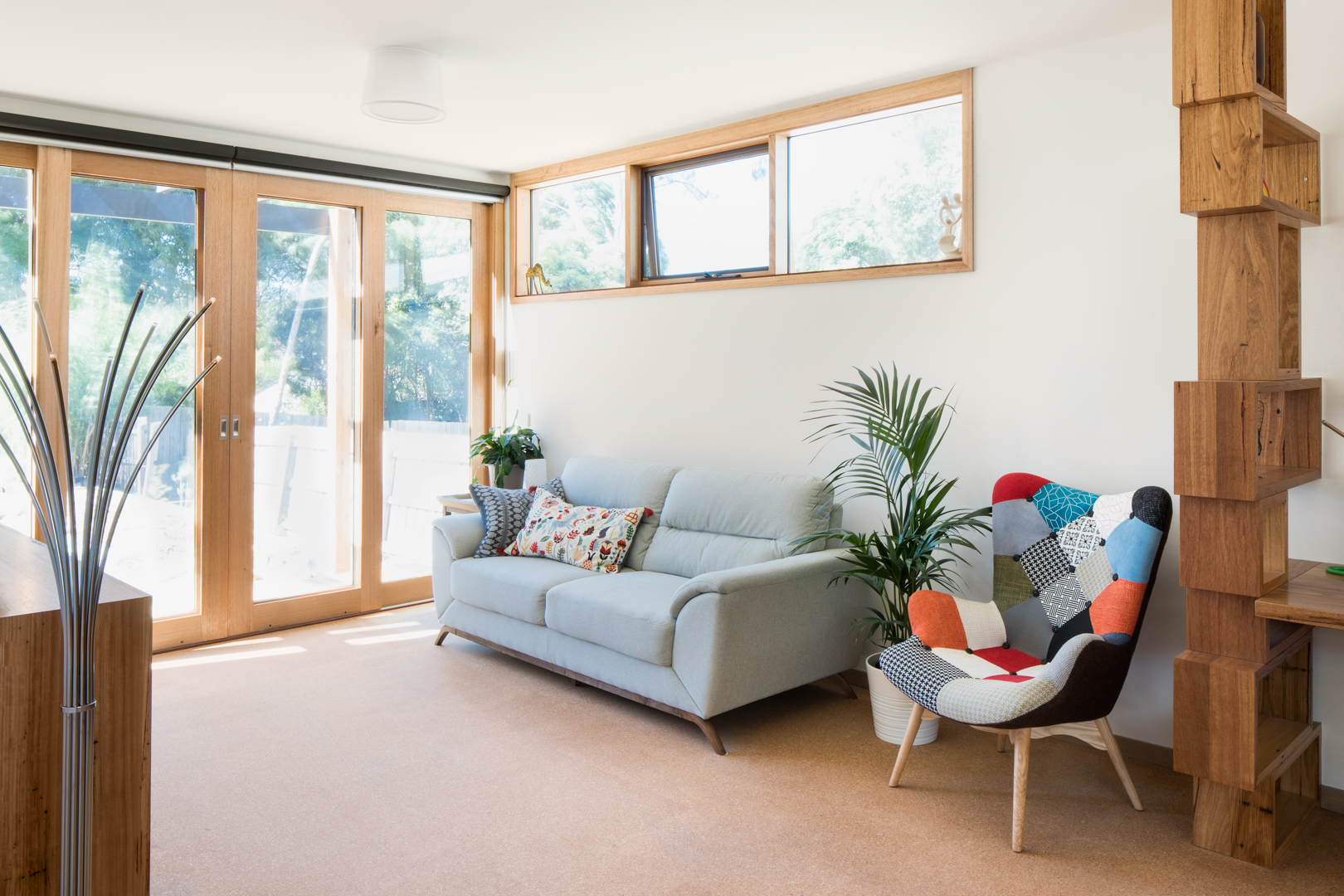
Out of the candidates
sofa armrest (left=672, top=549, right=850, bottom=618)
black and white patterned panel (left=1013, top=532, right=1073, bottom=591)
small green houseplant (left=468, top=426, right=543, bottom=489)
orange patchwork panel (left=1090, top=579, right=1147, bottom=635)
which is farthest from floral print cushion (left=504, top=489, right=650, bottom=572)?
orange patchwork panel (left=1090, top=579, right=1147, bottom=635)

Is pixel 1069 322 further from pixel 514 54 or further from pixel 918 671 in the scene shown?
pixel 514 54

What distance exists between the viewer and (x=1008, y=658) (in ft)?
9.43

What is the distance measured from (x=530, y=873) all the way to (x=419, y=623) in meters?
2.62

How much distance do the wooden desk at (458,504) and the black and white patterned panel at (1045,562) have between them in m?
2.70

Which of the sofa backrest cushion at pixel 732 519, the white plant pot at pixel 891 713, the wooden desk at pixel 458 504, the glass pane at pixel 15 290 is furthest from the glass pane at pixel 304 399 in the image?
the white plant pot at pixel 891 713

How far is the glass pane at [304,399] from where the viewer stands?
455 centimetres

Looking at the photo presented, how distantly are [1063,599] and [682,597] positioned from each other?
4.03ft

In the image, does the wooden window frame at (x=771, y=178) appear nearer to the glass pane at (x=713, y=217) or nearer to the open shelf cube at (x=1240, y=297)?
the glass pane at (x=713, y=217)

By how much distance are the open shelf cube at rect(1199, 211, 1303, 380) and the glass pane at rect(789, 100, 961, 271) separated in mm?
1263

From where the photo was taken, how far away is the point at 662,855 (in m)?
2.41

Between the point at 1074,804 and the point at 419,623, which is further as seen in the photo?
the point at 419,623

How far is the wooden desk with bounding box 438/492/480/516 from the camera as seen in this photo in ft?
15.6

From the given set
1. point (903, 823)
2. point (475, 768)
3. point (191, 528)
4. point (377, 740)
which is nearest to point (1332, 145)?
point (903, 823)

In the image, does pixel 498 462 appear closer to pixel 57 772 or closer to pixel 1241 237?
pixel 57 772
